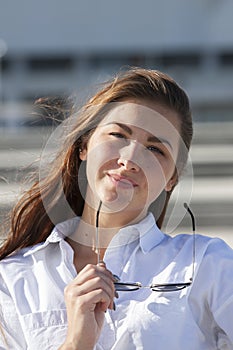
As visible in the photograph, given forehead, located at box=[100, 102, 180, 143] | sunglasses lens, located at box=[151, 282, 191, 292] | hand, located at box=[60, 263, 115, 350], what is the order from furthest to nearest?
forehead, located at box=[100, 102, 180, 143] → sunglasses lens, located at box=[151, 282, 191, 292] → hand, located at box=[60, 263, 115, 350]

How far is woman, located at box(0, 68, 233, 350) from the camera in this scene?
1819 mm

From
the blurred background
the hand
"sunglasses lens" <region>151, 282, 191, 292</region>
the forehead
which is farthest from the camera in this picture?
the blurred background

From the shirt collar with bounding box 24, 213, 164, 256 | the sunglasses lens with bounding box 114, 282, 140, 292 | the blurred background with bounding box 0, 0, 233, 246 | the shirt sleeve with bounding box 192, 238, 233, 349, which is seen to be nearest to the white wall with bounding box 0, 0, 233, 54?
the blurred background with bounding box 0, 0, 233, 246

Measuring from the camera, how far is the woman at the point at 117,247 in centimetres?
182

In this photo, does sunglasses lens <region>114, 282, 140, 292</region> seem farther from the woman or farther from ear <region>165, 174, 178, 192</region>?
ear <region>165, 174, 178, 192</region>

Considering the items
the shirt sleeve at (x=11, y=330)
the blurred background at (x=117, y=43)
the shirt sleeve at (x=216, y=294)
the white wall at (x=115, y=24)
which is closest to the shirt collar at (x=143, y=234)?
the shirt sleeve at (x=216, y=294)

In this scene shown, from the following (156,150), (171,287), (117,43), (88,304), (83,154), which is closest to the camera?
(88,304)

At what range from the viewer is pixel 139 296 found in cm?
187

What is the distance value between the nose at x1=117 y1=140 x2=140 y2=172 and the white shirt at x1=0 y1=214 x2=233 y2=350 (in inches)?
6.7

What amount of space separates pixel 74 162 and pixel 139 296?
0.36 metres

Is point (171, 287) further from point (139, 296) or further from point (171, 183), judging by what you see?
point (171, 183)

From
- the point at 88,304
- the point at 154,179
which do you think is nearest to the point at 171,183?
the point at 154,179

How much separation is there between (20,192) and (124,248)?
1.19ft

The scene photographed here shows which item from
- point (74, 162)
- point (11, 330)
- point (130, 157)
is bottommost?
point (11, 330)
